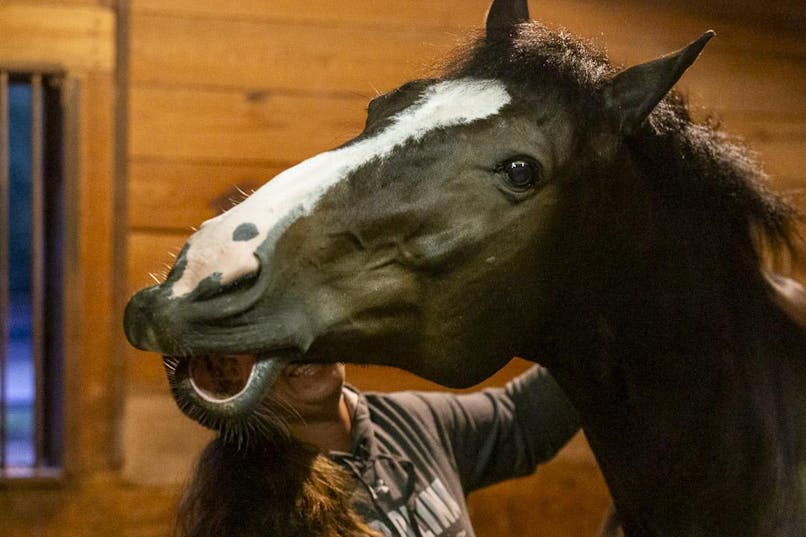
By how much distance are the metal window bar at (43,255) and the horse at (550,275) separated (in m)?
1.52

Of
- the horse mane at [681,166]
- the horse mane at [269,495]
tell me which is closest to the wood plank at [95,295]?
the horse mane at [269,495]

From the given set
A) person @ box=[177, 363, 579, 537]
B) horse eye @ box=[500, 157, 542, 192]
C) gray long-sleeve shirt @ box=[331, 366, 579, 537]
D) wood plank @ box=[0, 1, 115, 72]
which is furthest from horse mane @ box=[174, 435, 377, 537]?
wood plank @ box=[0, 1, 115, 72]

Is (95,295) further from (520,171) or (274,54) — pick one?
(520,171)

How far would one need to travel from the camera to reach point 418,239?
1.05m

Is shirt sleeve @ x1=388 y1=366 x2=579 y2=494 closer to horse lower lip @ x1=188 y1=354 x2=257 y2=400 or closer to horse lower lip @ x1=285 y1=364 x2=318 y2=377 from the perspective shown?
horse lower lip @ x1=285 y1=364 x2=318 y2=377

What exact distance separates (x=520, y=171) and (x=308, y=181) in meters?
0.23

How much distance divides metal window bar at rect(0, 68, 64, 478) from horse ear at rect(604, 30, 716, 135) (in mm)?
1655

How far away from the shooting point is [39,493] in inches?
98.0

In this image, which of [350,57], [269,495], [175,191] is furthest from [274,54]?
[269,495]

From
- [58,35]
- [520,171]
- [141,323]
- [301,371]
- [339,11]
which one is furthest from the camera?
[339,11]

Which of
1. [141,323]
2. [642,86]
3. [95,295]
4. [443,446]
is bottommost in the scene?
[95,295]

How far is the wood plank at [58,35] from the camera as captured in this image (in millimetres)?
2385

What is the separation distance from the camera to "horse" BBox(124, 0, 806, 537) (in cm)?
98

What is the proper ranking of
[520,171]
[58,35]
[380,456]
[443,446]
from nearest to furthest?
[520,171]
[380,456]
[443,446]
[58,35]
